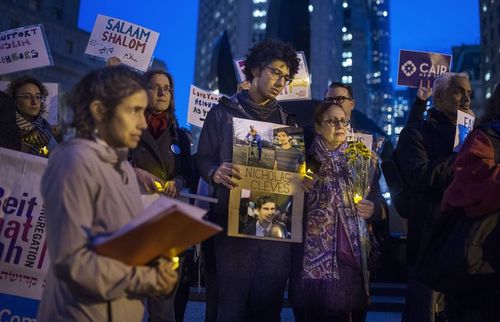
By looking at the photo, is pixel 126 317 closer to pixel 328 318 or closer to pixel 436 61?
pixel 328 318

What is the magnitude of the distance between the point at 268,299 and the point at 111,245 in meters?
1.84

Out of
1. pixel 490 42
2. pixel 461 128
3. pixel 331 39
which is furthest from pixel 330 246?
pixel 331 39

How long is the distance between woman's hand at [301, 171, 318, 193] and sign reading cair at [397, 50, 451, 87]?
9.99 ft

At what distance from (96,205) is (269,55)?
2108mm

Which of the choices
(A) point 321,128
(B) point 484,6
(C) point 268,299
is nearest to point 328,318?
(C) point 268,299

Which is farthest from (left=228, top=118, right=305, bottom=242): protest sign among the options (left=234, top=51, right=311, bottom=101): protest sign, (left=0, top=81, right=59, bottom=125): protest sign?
(left=0, top=81, right=59, bottom=125): protest sign

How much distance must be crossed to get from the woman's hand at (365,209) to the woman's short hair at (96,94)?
2091 millimetres

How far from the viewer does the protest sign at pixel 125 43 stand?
6.32m

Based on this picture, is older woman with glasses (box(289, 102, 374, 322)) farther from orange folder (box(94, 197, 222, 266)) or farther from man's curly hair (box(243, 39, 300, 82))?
orange folder (box(94, 197, 222, 266))

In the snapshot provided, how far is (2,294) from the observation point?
3.70m

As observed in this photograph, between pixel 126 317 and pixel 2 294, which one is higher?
pixel 126 317

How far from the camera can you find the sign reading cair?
6086mm

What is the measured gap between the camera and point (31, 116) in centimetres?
488

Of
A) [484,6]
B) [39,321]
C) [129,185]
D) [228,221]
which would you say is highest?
[484,6]
